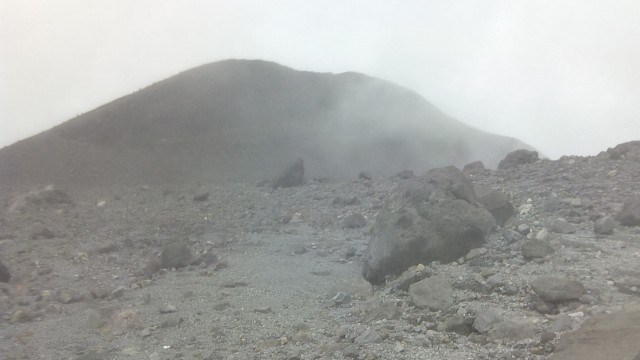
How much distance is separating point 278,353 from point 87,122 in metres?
29.1

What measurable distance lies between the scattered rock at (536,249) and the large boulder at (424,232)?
61cm

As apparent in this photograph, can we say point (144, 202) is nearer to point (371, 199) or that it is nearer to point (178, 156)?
point (371, 199)

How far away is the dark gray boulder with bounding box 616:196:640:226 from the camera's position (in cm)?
748

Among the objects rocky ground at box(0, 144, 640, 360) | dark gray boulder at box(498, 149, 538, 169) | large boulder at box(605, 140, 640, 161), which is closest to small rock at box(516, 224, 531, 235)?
rocky ground at box(0, 144, 640, 360)

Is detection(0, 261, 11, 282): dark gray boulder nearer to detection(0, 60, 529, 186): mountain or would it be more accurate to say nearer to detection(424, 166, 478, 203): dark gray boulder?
detection(424, 166, 478, 203): dark gray boulder

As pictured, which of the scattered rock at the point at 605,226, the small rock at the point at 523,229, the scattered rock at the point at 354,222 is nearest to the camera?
the scattered rock at the point at 605,226

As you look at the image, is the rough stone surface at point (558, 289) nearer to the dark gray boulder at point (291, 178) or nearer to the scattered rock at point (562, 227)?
the scattered rock at point (562, 227)

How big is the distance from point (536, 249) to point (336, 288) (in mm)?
2297

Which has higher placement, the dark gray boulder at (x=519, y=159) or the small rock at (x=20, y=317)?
the dark gray boulder at (x=519, y=159)

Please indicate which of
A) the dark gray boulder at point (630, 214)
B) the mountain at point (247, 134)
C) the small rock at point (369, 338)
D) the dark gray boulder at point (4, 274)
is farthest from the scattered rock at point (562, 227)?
the mountain at point (247, 134)

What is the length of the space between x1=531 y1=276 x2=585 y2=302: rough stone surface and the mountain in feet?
66.7

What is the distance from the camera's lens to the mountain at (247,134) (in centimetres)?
2622

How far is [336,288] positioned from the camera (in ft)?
23.8

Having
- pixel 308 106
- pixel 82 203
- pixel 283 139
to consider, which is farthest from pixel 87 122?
pixel 82 203
